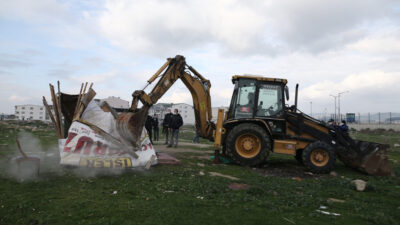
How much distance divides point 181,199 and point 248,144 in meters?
4.17

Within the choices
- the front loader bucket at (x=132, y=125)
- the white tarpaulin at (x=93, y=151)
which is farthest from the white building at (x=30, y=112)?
the white tarpaulin at (x=93, y=151)

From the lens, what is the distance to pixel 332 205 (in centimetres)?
484

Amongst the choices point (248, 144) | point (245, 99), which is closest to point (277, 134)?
point (248, 144)

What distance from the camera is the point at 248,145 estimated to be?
847 cm

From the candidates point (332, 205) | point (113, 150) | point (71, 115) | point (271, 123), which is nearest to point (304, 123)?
point (271, 123)

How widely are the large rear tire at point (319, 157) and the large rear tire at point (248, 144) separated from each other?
1.11 meters

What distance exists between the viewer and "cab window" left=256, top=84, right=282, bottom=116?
343 inches

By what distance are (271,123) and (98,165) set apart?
5.13m

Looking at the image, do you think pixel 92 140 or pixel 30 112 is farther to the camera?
pixel 30 112

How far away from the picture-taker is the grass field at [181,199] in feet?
12.9

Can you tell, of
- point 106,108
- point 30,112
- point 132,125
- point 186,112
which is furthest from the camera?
point 30,112

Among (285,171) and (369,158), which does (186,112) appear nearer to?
(285,171)

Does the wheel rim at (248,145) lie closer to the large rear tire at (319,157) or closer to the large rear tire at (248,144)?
the large rear tire at (248,144)

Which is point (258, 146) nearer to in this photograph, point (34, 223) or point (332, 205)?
point (332, 205)
